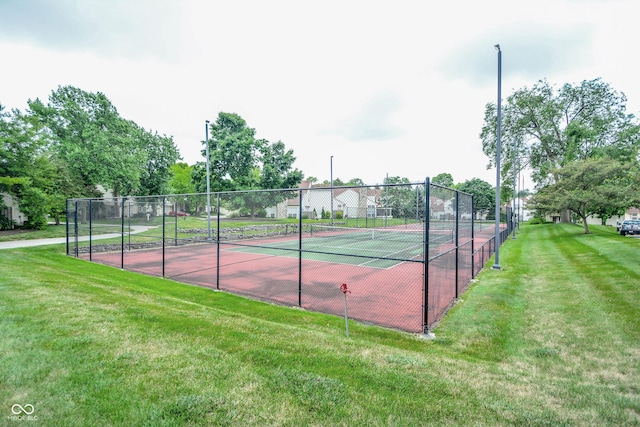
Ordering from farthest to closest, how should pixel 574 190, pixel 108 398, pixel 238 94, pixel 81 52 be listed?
pixel 574 190 < pixel 238 94 < pixel 81 52 < pixel 108 398

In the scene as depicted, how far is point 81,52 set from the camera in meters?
10.3

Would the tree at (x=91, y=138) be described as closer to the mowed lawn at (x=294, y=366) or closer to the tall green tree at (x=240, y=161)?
the tall green tree at (x=240, y=161)

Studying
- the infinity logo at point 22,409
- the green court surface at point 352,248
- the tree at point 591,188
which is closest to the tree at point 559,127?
the tree at point 591,188

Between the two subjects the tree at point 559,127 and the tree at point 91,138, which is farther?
the tree at point 559,127

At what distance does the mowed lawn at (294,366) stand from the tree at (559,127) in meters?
29.6

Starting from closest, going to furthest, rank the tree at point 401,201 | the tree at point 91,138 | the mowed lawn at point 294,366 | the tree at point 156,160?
the mowed lawn at point 294,366, the tree at point 401,201, the tree at point 91,138, the tree at point 156,160

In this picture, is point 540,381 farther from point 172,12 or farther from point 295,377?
point 172,12

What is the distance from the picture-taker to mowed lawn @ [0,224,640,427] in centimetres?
262

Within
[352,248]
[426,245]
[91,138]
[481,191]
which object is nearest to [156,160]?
[91,138]

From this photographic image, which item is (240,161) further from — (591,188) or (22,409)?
(22,409)

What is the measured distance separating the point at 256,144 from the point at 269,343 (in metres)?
32.2

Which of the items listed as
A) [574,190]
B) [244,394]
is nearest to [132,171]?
[244,394]

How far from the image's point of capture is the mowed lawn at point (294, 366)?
262 centimetres

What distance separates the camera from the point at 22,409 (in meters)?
2.54
